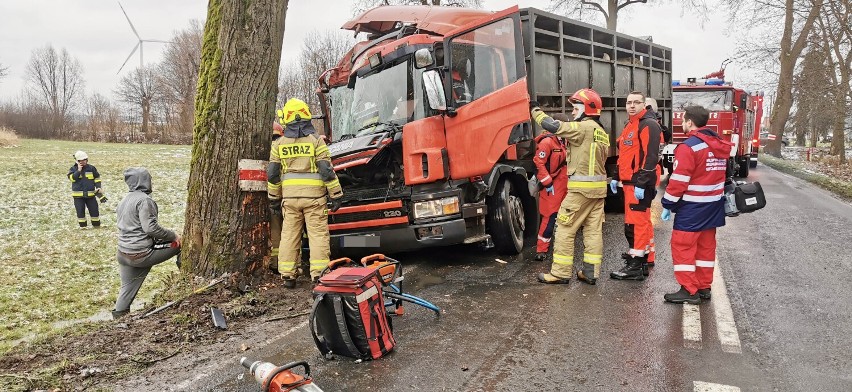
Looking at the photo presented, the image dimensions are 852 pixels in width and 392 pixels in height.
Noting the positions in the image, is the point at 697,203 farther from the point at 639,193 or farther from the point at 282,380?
the point at 282,380

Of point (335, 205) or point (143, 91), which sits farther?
point (143, 91)

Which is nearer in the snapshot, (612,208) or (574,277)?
(574,277)

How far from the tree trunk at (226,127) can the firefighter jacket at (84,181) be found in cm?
841

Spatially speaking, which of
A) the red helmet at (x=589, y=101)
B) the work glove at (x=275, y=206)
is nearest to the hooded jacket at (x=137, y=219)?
the work glove at (x=275, y=206)

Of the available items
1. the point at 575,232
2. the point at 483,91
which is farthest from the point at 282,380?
the point at 483,91

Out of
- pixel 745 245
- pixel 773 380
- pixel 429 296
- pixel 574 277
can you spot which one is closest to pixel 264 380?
pixel 429 296

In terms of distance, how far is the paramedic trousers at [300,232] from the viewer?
561cm

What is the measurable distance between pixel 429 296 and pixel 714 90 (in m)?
14.4

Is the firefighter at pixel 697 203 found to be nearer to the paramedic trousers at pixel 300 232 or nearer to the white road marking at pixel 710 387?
the white road marking at pixel 710 387

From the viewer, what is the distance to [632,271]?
573cm

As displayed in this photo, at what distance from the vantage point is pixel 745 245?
743 cm

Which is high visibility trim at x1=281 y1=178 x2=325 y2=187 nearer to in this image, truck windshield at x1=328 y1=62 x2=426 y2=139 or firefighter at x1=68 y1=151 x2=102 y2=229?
truck windshield at x1=328 y1=62 x2=426 y2=139

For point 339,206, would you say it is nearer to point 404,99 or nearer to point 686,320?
point 404,99

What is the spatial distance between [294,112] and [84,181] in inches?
369
